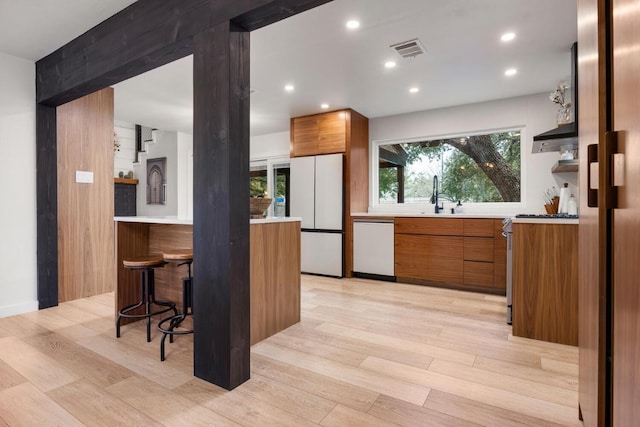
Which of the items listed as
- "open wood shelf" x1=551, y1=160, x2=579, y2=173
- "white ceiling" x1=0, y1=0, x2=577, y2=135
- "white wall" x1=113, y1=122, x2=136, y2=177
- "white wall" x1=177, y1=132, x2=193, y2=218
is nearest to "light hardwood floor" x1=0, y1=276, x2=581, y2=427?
"open wood shelf" x1=551, y1=160, x2=579, y2=173

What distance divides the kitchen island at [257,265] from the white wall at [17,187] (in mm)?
1185

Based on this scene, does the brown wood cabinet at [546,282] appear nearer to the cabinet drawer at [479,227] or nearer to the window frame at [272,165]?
the cabinet drawer at [479,227]

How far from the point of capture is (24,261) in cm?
317

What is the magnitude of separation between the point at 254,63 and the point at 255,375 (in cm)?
282

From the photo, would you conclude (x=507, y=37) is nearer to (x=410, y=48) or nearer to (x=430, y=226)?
(x=410, y=48)

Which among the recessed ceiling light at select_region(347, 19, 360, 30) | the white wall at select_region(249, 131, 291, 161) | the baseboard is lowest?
the baseboard

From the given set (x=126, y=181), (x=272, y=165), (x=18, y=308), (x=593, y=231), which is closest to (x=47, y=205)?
(x=18, y=308)

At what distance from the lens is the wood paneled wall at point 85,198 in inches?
135

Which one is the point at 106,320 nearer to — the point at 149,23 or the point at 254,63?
the point at 149,23

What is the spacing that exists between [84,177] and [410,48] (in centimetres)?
359

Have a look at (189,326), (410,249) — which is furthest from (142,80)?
(410,249)

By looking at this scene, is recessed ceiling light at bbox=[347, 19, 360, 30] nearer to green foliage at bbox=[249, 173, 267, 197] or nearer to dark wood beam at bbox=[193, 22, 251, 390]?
dark wood beam at bbox=[193, 22, 251, 390]

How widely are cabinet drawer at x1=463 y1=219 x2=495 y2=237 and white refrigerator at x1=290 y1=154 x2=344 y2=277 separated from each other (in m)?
1.65

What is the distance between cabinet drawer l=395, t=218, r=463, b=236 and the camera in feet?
13.3
